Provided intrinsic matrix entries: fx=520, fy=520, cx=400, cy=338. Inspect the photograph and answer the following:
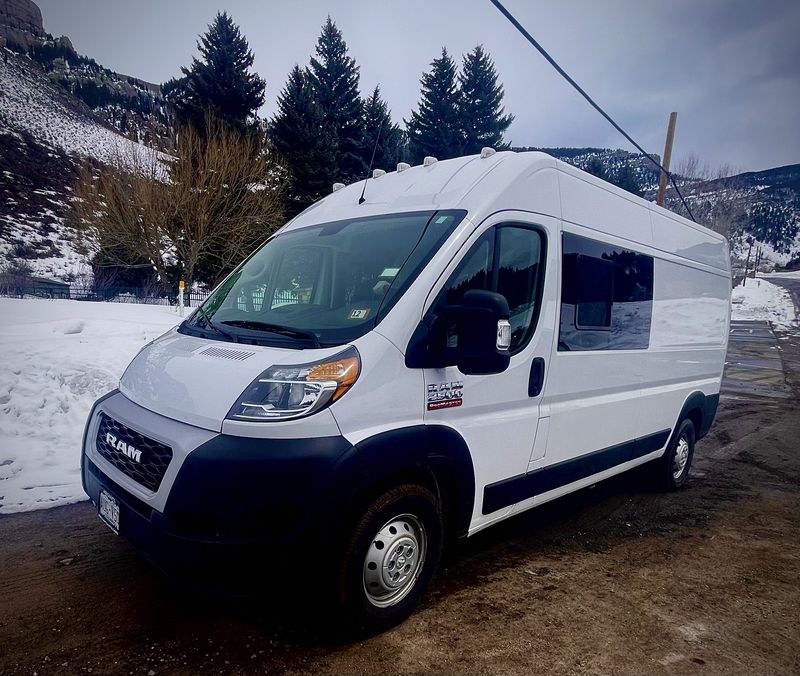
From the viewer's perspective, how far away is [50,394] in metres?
5.77

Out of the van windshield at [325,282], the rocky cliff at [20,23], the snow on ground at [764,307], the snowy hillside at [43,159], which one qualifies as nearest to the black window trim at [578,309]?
the van windshield at [325,282]

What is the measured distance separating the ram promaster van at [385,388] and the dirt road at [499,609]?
0.39 metres

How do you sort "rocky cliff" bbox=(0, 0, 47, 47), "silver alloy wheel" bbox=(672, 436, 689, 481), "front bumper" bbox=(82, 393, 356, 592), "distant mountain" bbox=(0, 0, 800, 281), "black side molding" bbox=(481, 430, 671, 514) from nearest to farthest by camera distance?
"front bumper" bbox=(82, 393, 356, 592) → "black side molding" bbox=(481, 430, 671, 514) → "silver alloy wheel" bbox=(672, 436, 689, 481) → "distant mountain" bbox=(0, 0, 800, 281) → "rocky cliff" bbox=(0, 0, 47, 47)

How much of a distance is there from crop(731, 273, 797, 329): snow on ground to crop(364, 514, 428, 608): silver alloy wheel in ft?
95.6

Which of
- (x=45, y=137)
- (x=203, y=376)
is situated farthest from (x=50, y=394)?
(x=45, y=137)

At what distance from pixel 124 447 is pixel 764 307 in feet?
136

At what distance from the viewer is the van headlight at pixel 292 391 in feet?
7.57

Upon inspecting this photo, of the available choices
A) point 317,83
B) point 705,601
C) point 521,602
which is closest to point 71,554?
point 521,602

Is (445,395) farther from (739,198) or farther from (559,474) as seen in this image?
(739,198)

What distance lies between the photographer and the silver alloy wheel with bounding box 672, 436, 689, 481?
5.32m

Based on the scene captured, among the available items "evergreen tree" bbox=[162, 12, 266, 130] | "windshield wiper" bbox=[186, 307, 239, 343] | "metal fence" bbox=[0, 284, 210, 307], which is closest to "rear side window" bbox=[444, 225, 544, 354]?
"windshield wiper" bbox=[186, 307, 239, 343]

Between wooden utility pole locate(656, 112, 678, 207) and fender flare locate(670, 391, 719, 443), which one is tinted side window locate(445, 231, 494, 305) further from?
wooden utility pole locate(656, 112, 678, 207)

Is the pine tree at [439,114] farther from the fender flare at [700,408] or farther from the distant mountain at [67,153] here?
the fender flare at [700,408]

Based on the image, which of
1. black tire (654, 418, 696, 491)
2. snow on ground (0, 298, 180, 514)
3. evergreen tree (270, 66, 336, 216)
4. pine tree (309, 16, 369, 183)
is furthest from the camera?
pine tree (309, 16, 369, 183)
